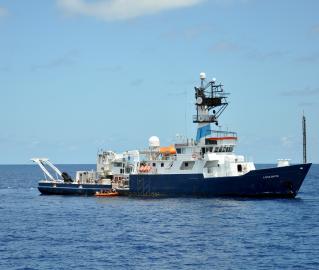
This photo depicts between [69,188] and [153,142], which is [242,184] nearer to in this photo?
[153,142]

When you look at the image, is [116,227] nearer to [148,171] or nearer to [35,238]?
[35,238]

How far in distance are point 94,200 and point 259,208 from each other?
23.1m

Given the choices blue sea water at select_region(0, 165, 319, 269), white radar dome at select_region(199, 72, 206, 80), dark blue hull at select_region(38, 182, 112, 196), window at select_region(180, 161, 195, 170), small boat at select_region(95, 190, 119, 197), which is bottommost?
blue sea water at select_region(0, 165, 319, 269)

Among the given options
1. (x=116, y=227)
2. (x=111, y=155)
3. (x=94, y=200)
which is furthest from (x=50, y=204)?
(x=116, y=227)

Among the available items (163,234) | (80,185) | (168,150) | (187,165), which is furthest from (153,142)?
(163,234)

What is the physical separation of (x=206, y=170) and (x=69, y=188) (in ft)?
73.4

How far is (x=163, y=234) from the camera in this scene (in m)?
49.8

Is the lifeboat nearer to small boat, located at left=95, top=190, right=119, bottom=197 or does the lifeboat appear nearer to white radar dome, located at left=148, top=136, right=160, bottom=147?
white radar dome, located at left=148, top=136, right=160, bottom=147

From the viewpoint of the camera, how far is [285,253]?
41969 millimetres

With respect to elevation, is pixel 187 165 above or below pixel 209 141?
below

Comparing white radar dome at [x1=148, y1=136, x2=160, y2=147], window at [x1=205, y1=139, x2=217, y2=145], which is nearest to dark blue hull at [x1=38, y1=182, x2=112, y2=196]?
white radar dome at [x1=148, y1=136, x2=160, y2=147]

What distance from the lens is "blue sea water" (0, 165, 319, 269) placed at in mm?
39906

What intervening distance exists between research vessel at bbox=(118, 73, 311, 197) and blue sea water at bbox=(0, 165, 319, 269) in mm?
1590

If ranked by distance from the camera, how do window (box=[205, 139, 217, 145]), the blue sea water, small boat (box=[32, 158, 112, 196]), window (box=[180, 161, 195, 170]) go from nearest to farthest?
the blue sea water → window (box=[180, 161, 195, 170]) → window (box=[205, 139, 217, 145]) → small boat (box=[32, 158, 112, 196])
